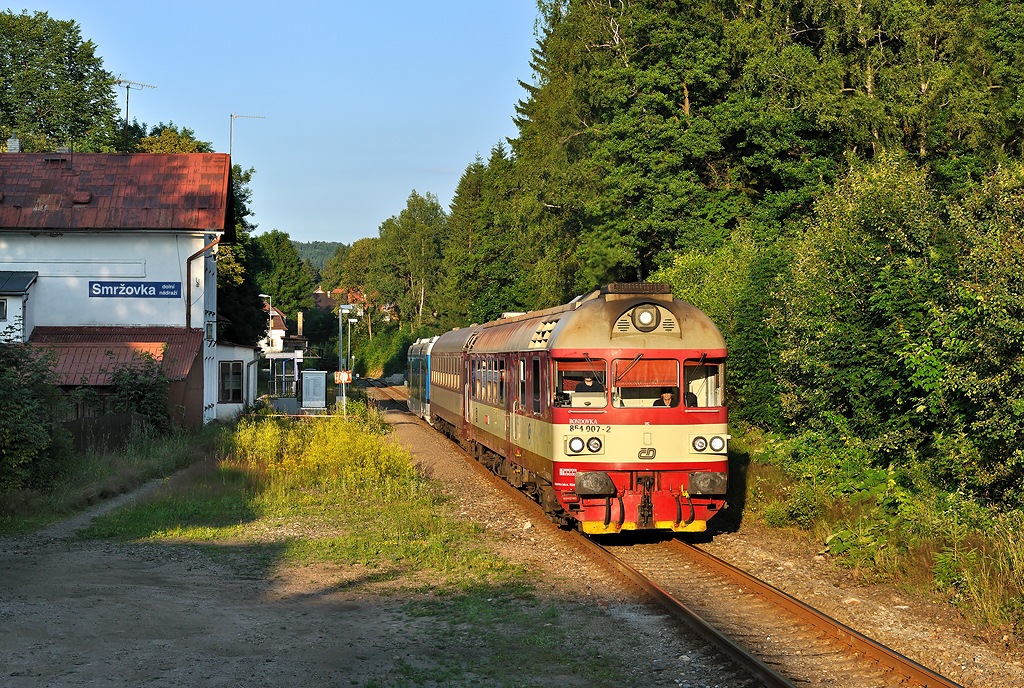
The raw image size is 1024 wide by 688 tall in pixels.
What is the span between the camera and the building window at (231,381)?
1460 inches

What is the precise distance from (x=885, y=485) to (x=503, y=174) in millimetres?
51379

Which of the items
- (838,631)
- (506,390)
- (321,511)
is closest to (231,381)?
(321,511)

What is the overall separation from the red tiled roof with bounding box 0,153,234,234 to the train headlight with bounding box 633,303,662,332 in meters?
21.9

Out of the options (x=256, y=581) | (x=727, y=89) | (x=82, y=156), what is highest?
(x=727, y=89)

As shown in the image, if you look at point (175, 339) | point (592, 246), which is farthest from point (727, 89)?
point (175, 339)

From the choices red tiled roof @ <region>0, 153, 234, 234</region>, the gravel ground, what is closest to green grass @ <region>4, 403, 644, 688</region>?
the gravel ground

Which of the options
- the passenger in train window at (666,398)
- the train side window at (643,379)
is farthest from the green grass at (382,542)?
the passenger in train window at (666,398)

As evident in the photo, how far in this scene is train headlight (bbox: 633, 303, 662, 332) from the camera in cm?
1373

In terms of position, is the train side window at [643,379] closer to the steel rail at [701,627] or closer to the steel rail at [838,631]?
the steel rail at [701,627]

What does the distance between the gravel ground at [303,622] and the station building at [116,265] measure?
17.9 m

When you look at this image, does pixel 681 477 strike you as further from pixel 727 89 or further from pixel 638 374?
pixel 727 89

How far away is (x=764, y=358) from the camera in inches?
893

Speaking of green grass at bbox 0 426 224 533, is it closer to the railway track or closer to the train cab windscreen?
the train cab windscreen

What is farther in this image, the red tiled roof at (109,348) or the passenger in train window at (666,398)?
the red tiled roof at (109,348)
